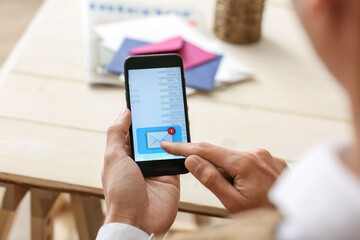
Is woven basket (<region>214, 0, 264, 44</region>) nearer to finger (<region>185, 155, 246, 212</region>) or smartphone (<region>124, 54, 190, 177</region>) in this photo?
smartphone (<region>124, 54, 190, 177</region>)

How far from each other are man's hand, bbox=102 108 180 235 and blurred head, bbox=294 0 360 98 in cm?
45

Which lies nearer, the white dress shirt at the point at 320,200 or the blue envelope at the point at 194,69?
the white dress shirt at the point at 320,200

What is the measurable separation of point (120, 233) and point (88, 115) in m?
0.36

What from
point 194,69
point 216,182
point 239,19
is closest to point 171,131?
point 216,182

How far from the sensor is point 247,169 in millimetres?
804

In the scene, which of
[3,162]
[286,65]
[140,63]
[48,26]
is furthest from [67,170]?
[286,65]

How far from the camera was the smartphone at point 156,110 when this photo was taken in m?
0.86

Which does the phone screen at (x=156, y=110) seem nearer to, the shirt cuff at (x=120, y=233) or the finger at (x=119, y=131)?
the finger at (x=119, y=131)

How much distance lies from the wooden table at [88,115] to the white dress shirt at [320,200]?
A: 1.46ft

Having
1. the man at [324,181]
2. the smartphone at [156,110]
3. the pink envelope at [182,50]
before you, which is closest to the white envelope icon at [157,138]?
the smartphone at [156,110]

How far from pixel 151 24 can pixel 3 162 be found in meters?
0.53

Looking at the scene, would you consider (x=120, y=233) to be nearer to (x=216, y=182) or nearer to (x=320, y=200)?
(x=216, y=182)

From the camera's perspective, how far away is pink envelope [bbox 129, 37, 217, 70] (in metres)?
1.11

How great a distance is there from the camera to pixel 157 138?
34.1 inches
